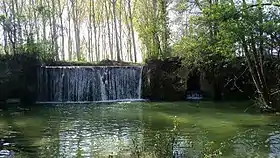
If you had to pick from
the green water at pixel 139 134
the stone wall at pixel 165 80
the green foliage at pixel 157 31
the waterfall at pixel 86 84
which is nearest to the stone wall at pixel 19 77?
the waterfall at pixel 86 84

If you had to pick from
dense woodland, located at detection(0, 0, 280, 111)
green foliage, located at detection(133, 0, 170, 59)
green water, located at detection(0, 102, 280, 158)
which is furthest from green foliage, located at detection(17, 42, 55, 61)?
green water, located at detection(0, 102, 280, 158)

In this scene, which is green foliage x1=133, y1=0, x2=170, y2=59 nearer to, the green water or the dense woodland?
the dense woodland

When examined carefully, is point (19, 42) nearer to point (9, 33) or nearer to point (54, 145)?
point (9, 33)

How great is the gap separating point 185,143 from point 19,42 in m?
22.3

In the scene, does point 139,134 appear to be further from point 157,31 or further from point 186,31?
point 157,31

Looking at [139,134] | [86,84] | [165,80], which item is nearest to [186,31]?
[165,80]

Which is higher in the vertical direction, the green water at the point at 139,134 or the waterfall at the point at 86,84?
the waterfall at the point at 86,84

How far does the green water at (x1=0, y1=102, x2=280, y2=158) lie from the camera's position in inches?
412

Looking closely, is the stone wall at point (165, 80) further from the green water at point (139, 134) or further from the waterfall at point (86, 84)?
the green water at point (139, 134)

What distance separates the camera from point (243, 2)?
1515cm

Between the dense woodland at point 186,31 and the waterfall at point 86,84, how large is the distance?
2640mm

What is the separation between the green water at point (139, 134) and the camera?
10463 millimetres

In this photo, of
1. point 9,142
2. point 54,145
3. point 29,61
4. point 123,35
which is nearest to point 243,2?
point 54,145

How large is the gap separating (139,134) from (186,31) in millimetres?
13245
